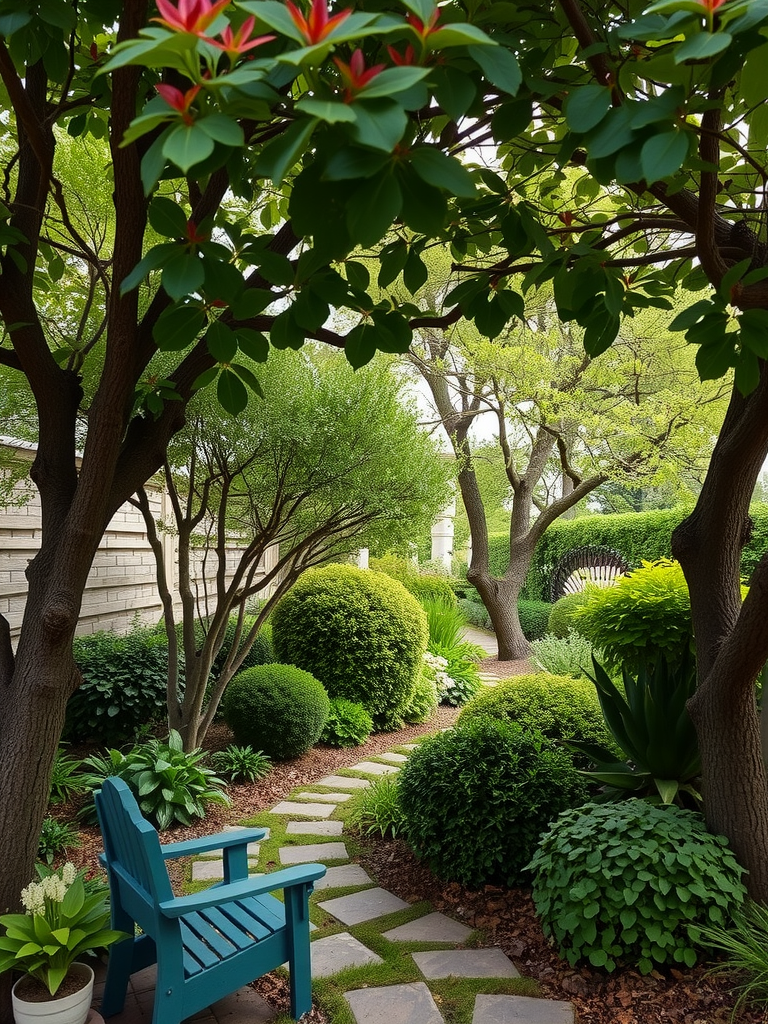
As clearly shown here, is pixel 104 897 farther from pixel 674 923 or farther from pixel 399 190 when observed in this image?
pixel 399 190

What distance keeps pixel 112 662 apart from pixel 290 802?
6.12ft

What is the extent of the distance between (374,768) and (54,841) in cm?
274

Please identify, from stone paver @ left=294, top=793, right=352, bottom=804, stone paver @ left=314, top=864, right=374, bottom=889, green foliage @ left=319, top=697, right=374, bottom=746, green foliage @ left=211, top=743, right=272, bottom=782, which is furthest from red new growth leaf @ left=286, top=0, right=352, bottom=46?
green foliage @ left=319, top=697, right=374, bottom=746

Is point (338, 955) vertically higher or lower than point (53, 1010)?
lower

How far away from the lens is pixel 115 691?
225 inches

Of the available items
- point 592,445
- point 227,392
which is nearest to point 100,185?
Result: point 227,392

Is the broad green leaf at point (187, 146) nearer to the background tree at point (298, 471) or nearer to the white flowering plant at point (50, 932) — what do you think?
the white flowering plant at point (50, 932)

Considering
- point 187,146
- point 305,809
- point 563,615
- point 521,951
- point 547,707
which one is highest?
point 187,146

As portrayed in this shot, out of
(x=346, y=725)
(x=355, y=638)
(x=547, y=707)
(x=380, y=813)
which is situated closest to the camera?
(x=380, y=813)

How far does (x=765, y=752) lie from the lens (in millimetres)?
A: 3346

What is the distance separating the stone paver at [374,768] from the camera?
5957mm

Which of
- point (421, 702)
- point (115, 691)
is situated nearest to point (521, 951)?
point (115, 691)

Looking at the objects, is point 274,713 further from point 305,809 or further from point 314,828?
point 314,828

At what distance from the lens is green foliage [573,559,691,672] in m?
4.54
